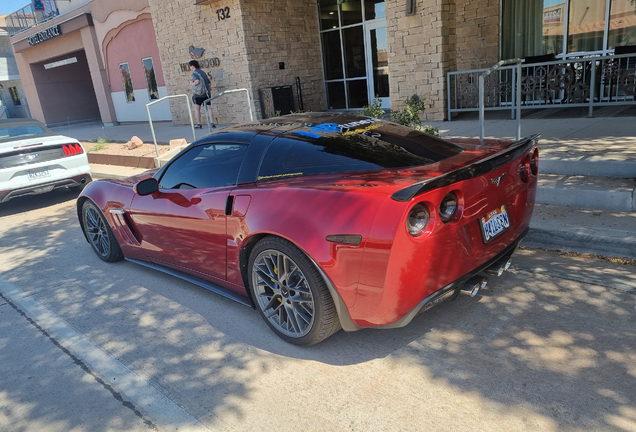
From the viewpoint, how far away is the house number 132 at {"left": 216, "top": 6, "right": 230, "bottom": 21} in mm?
14023

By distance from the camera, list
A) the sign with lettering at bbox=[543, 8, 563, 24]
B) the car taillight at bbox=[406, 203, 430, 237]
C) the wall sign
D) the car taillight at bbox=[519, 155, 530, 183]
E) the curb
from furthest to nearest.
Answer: the wall sign, the sign with lettering at bbox=[543, 8, 563, 24], the curb, the car taillight at bbox=[519, 155, 530, 183], the car taillight at bbox=[406, 203, 430, 237]

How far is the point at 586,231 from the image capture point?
176 inches

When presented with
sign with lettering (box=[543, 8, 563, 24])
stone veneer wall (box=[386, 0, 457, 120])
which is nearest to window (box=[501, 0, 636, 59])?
sign with lettering (box=[543, 8, 563, 24])

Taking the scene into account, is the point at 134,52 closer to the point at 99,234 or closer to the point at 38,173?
the point at 38,173

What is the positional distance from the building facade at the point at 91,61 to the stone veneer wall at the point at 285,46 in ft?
20.9

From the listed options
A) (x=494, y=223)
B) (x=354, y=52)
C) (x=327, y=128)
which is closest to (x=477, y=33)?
(x=354, y=52)

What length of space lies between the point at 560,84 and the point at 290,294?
8.00 m

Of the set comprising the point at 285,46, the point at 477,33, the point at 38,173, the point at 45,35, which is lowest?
the point at 38,173

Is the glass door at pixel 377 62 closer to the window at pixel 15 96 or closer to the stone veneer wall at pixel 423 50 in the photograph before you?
the stone veneer wall at pixel 423 50

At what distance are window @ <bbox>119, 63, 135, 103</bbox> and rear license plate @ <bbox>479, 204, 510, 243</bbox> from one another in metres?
21.1

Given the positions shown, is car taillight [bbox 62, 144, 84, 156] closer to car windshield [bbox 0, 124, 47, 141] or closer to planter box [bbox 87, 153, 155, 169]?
car windshield [bbox 0, 124, 47, 141]

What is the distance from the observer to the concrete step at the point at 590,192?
4.96m

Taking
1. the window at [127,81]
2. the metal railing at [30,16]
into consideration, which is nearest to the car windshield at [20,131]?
the window at [127,81]

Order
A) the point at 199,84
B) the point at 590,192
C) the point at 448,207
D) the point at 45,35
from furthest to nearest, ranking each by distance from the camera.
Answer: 1. the point at 45,35
2. the point at 199,84
3. the point at 590,192
4. the point at 448,207
